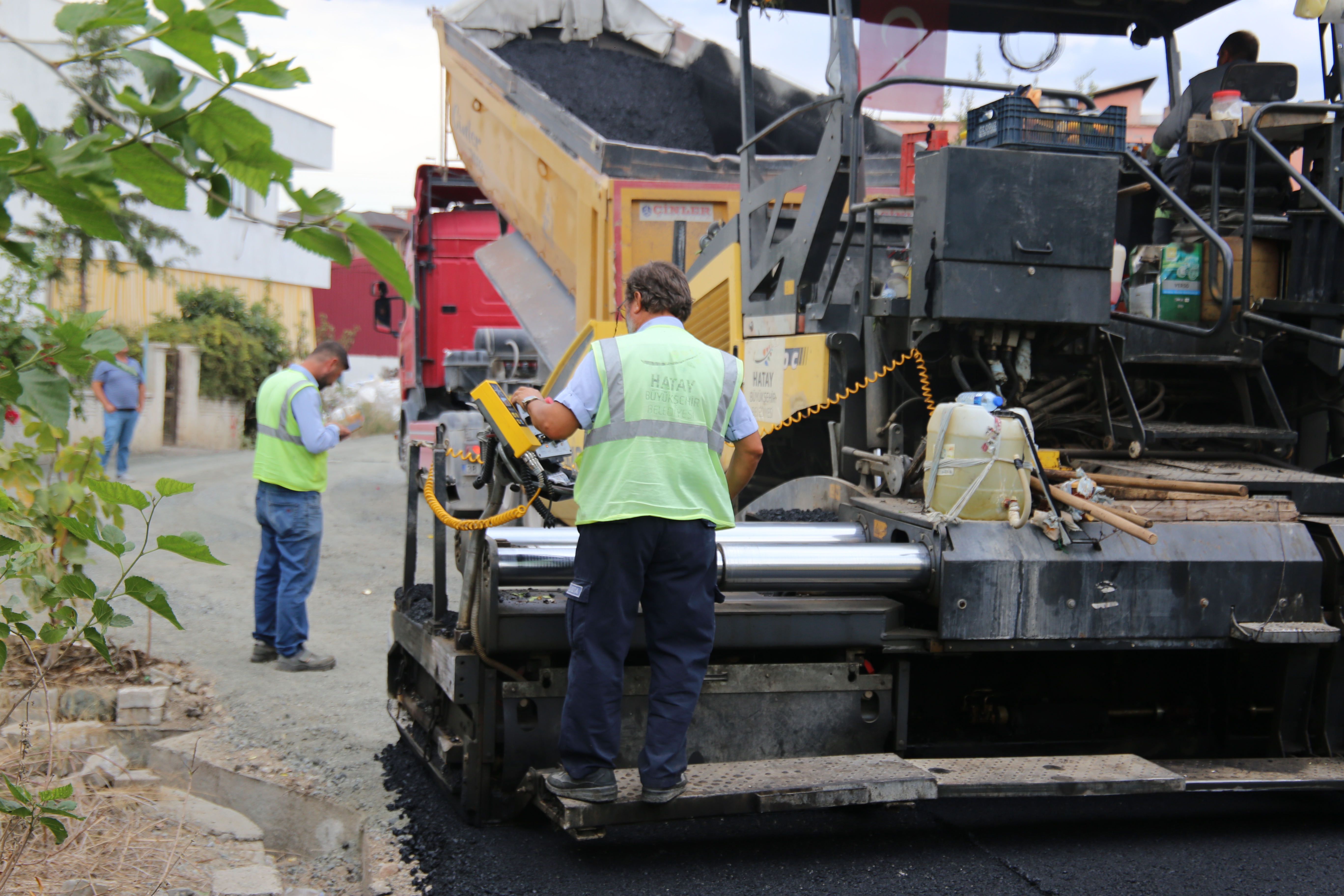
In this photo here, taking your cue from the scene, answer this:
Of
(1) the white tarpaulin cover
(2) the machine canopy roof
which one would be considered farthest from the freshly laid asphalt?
(1) the white tarpaulin cover

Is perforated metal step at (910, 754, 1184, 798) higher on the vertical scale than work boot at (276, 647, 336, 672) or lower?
higher

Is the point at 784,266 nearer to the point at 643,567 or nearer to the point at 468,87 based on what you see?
the point at 643,567

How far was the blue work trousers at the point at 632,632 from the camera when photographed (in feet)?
9.49

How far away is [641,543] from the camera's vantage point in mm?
2891

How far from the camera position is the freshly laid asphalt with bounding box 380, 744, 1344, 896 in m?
2.92

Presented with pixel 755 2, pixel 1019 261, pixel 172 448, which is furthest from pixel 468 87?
pixel 172 448

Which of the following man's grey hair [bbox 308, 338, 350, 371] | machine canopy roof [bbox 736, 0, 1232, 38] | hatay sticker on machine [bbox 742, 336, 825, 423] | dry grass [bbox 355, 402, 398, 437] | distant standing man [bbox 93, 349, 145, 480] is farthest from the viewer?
dry grass [bbox 355, 402, 398, 437]

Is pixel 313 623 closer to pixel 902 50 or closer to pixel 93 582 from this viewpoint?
pixel 93 582

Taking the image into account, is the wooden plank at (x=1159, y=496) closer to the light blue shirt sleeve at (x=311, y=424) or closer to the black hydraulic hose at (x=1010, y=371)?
the black hydraulic hose at (x=1010, y=371)

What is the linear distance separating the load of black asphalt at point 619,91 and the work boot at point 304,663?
332 cm

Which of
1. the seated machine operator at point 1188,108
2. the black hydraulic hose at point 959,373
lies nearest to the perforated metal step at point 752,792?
the black hydraulic hose at point 959,373

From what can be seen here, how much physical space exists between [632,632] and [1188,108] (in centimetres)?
321

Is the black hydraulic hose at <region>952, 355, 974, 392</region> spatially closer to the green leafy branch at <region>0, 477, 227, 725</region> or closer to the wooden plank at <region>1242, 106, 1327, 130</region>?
the wooden plank at <region>1242, 106, 1327, 130</region>

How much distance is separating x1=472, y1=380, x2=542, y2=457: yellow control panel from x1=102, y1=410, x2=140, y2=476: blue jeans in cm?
844
